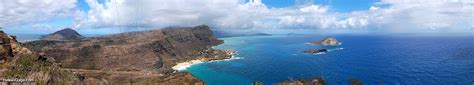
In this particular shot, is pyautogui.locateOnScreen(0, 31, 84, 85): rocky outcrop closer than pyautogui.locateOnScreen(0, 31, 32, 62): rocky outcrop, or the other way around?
pyautogui.locateOnScreen(0, 31, 84, 85): rocky outcrop

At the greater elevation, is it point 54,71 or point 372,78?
point 54,71

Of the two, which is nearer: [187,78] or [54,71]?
[54,71]

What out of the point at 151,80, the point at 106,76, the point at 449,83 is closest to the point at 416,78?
the point at 449,83

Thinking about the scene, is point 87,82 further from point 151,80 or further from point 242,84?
point 242,84

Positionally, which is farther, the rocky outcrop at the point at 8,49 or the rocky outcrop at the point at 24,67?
the rocky outcrop at the point at 8,49

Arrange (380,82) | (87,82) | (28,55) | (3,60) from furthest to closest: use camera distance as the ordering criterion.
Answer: (380,82)
(87,82)
(28,55)
(3,60)

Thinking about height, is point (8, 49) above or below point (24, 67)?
above

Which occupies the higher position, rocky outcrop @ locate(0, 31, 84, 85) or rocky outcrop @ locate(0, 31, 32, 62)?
rocky outcrop @ locate(0, 31, 32, 62)

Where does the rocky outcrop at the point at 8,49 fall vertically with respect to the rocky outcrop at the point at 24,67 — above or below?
above

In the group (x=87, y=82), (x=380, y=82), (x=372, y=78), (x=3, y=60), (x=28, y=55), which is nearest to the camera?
(x=3, y=60)

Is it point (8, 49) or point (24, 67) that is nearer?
point (24, 67)
